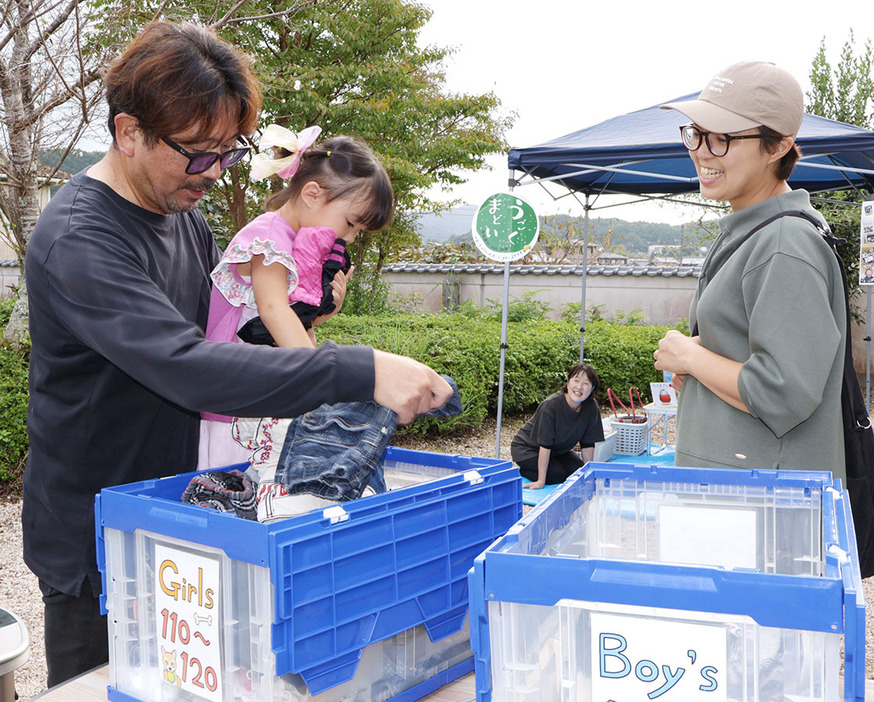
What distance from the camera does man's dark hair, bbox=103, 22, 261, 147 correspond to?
1.14m

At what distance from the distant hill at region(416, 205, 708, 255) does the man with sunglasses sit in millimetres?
12378

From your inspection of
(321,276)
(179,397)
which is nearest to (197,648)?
(179,397)

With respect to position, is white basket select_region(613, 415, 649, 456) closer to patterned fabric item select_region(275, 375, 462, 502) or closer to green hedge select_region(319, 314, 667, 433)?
green hedge select_region(319, 314, 667, 433)

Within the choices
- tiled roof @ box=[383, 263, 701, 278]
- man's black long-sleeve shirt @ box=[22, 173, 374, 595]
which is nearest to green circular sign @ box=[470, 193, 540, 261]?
man's black long-sleeve shirt @ box=[22, 173, 374, 595]

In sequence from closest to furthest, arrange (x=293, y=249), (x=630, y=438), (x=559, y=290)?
(x=293, y=249)
(x=630, y=438)
(x=559, y=290)

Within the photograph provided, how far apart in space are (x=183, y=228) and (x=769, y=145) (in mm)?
1090

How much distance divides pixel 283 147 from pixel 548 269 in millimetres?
12412

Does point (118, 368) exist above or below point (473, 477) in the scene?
above

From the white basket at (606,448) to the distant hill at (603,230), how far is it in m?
7.00

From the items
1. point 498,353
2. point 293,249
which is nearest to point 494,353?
point 498,353

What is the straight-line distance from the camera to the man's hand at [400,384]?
3.27ft

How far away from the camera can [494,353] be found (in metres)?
7.69

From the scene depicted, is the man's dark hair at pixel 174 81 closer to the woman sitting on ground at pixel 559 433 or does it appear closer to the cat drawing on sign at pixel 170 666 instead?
the cat drawing on sign at pixel 170 666

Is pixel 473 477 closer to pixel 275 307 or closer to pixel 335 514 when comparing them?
pixel 335 514
